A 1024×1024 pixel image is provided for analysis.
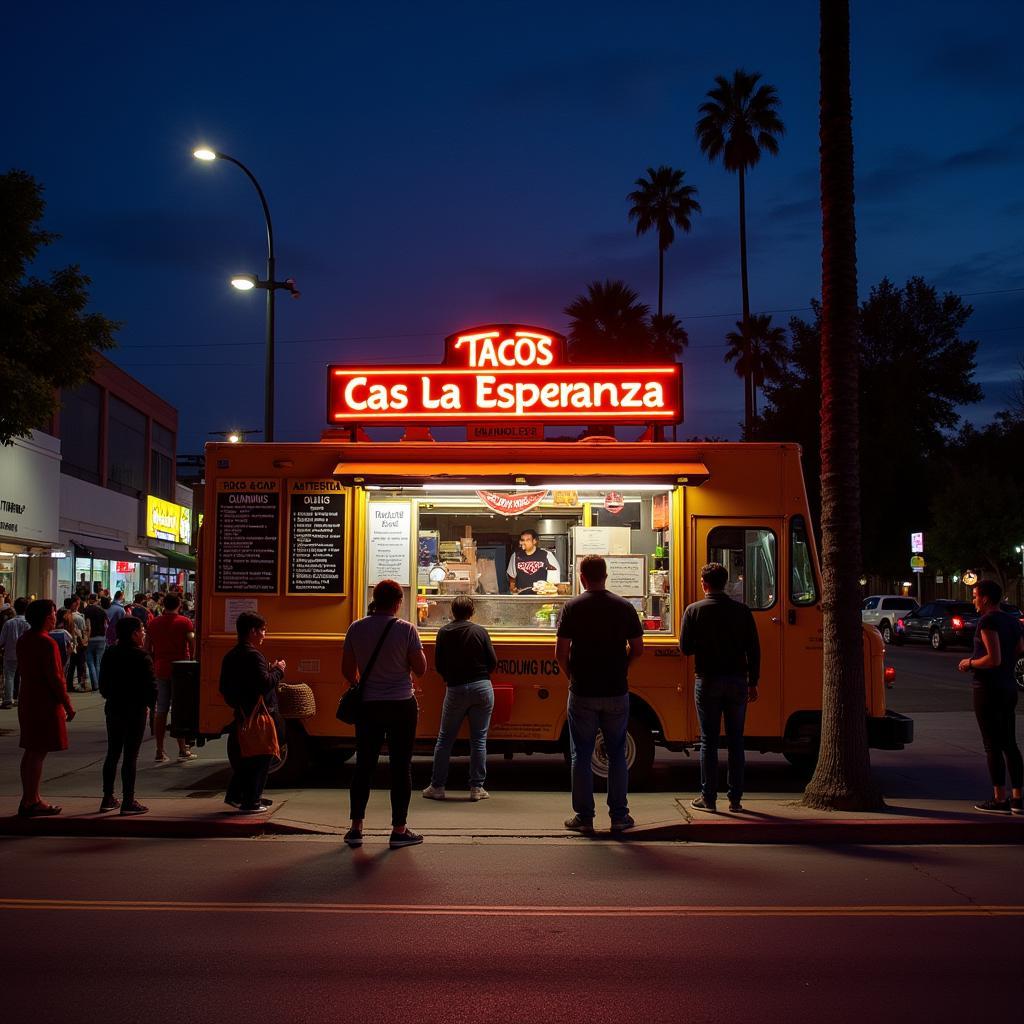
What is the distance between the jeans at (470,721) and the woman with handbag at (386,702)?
4.51 feet

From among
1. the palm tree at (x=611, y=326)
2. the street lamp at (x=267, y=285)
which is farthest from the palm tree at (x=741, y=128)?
the street lamp at (x=267, y=285)

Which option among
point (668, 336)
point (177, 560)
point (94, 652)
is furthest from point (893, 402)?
point (94, 652)

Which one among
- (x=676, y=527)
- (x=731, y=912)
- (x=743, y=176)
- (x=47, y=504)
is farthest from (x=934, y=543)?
(x=731, y=912)

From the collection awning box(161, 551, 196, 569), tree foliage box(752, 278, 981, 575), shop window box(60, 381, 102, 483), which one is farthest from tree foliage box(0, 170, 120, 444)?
tree foliage box(752, 278, 981, 575)

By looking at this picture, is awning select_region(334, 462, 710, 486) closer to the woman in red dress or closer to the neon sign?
the neon sign

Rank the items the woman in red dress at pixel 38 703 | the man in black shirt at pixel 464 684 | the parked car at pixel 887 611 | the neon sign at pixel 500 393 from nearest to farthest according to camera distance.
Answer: the woman in red dress at pixel 38 703 < the man in black shirt at pixel 464 684 < the neon sign at pixel 500 393 < the parked car at pixel 887 611

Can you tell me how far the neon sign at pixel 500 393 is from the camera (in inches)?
418

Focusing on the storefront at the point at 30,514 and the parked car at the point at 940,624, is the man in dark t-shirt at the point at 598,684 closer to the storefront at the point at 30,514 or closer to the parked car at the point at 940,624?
the storefront at the point at 30,514

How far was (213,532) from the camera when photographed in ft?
33.8

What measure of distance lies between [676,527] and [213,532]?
4.20 meters

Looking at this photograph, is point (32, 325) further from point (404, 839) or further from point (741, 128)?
point (741, 128)

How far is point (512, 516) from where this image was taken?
36.3 ft

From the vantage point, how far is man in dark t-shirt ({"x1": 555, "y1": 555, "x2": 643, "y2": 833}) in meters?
8.28

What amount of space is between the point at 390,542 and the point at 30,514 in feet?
70.7
